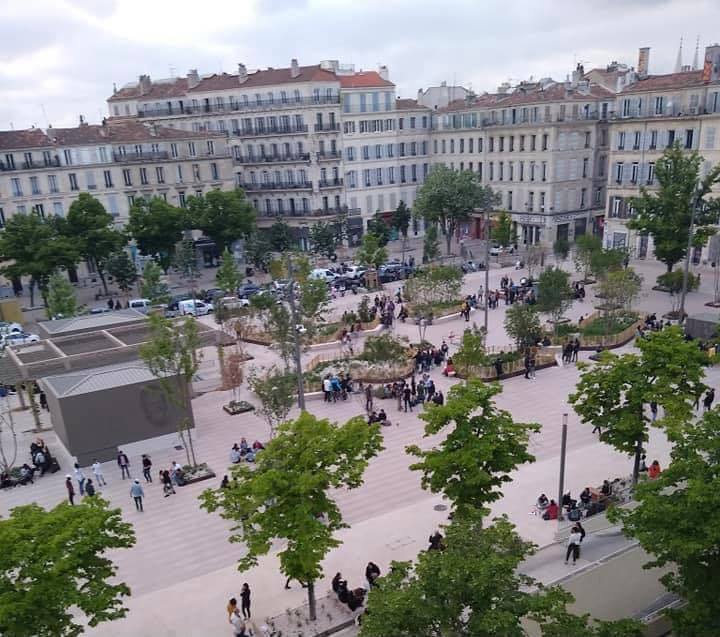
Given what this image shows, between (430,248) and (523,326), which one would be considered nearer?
(523,326)

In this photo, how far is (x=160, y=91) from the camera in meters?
67.4

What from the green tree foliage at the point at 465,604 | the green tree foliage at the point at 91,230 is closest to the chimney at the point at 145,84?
the green tree foliage at the point at 91,230

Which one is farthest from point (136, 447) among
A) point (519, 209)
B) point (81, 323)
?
point (519, 209)

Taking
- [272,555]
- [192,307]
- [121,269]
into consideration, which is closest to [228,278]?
[192,307]

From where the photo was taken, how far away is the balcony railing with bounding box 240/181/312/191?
200 feet

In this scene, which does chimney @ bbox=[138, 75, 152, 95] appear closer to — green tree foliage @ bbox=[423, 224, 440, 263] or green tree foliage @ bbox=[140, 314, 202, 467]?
green tree foliage @ bbox=[423, 224, 440, 263]

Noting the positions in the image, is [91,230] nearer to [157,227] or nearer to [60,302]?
[157,227]

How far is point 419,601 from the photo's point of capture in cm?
1009

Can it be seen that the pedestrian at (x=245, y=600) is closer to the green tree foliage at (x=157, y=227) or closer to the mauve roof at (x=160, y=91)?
the green tree foliage at (x=157, y=227)

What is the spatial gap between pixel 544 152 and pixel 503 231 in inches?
291

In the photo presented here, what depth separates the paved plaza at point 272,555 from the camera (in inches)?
637

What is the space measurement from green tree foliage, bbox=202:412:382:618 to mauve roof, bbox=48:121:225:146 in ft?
155

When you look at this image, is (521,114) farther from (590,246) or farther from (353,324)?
(353,324)

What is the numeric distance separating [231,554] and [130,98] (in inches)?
2597
